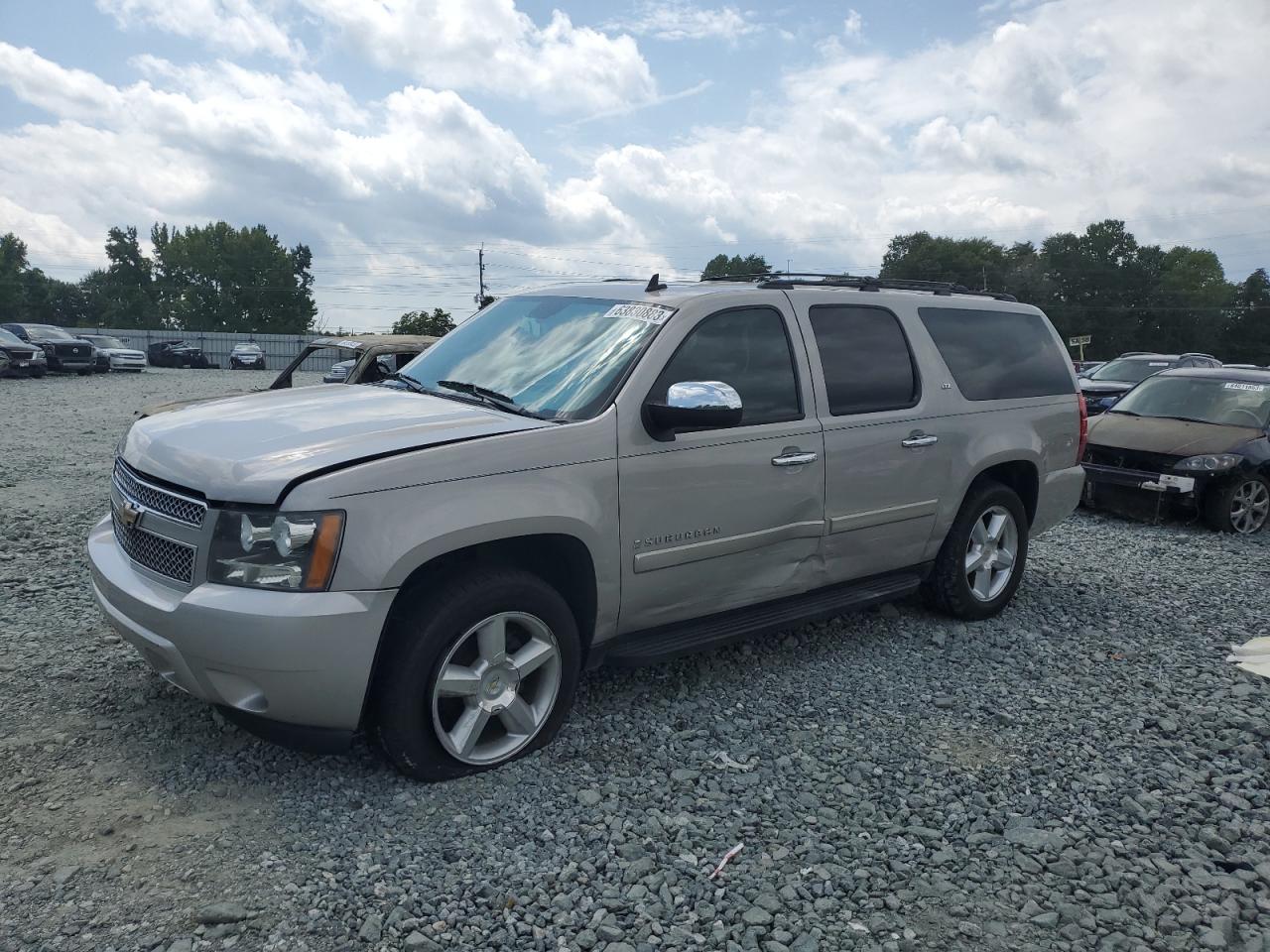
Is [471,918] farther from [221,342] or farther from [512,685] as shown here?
[221,342]

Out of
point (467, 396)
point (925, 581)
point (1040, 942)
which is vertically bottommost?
point (1040, 942)

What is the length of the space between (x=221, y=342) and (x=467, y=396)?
5965cm

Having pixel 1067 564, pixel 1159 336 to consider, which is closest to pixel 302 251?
pixel 1159 336

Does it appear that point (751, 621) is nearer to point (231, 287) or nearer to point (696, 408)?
point (696, 408)

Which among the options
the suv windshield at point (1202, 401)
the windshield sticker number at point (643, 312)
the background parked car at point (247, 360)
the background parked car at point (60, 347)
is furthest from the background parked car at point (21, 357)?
the windshield sticker number at point (643, 312)

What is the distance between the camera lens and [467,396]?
4.16m

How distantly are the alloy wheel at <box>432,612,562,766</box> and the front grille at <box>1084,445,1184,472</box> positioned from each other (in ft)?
23.7

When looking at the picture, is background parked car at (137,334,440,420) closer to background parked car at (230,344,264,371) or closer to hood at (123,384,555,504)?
hood at (123,384,555,504)

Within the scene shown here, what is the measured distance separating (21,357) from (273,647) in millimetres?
29801

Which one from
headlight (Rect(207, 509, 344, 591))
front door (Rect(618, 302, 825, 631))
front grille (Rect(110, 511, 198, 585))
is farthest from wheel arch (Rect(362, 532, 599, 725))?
front grille (Rect(110, 511, 198, 585))

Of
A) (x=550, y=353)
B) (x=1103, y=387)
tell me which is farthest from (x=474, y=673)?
(x=1103, y=387)

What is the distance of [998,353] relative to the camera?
5.73 m

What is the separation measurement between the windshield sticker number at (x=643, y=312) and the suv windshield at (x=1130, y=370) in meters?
15.1

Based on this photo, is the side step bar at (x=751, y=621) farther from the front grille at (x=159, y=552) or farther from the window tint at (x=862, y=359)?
the front grille at (x=159, y=552)
